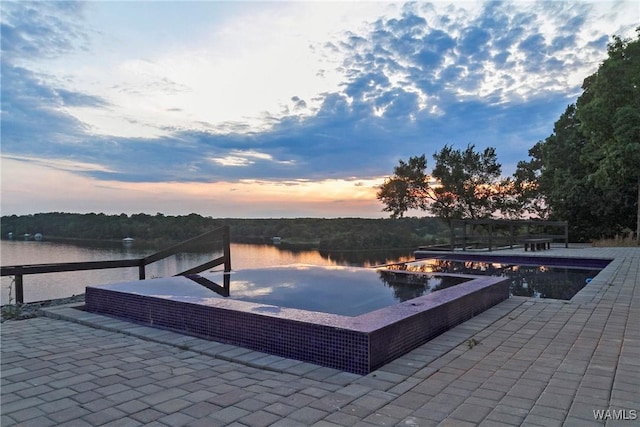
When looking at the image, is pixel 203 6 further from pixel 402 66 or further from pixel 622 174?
pixel 622 174

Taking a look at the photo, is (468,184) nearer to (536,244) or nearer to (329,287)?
(536,244)

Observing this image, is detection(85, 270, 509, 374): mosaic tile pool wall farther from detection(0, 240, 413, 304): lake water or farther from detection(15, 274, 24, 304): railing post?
detection(0, 240, 413, 304): lake water

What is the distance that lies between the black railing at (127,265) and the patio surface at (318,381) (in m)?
1.32

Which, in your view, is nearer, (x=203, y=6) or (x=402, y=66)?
(x=203, y=6)

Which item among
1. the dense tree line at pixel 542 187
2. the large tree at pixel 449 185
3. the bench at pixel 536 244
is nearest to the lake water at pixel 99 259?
the large tree at pixel 449 185

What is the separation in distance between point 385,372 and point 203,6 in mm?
7160

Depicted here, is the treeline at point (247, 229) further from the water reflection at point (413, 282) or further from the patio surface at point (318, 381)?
the patio surface at point (318, 381)

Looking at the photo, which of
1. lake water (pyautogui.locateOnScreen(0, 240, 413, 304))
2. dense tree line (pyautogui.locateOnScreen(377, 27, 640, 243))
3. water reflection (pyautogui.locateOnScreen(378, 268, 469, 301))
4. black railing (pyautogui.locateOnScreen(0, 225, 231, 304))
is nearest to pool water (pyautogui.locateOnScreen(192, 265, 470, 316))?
water reflection (pyautogui.locateOnScreen(378, 268, 469, 301))

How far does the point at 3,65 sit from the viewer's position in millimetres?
7023

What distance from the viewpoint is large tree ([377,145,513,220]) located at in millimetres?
18469

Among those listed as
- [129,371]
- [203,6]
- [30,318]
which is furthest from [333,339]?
[203,6]

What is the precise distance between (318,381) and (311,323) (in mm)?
476

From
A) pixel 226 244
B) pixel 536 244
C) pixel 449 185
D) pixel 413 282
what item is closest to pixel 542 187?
pixel 449 185

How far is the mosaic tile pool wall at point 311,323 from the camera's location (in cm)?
274
